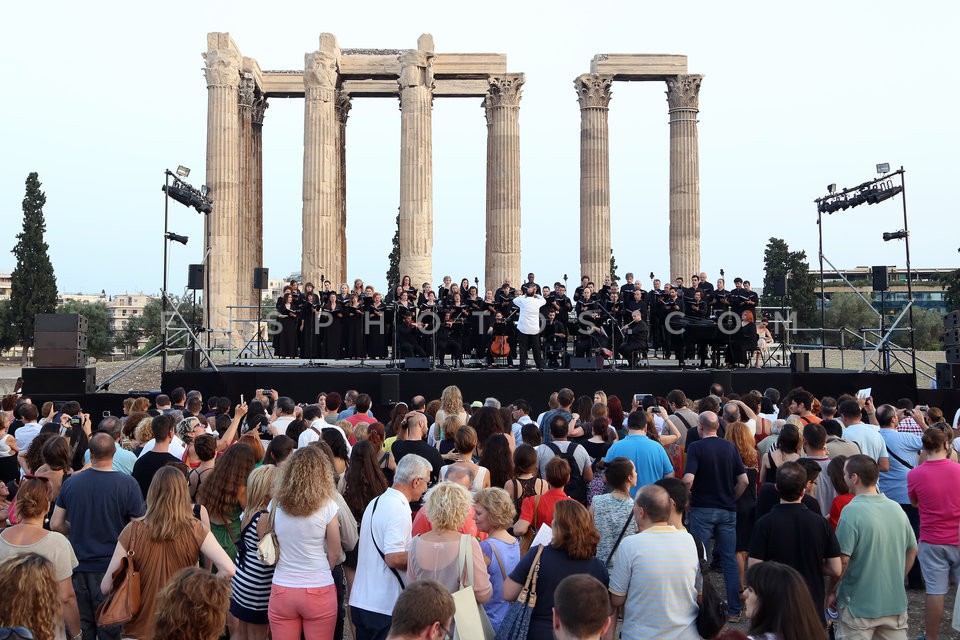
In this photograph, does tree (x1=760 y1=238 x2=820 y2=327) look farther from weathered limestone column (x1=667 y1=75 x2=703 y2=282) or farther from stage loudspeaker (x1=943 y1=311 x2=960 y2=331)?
stage loudspeaker (x1=943 y1=311 x2=960 y2=331)

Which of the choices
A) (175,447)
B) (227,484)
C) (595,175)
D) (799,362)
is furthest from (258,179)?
(227,484)

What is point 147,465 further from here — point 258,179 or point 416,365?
point 258,179

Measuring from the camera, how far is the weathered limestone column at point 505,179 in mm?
30000

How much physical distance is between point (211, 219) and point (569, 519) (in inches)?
1030

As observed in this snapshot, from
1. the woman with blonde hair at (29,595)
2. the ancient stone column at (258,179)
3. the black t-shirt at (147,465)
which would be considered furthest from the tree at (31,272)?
the woman with blonde hair at (29,595)

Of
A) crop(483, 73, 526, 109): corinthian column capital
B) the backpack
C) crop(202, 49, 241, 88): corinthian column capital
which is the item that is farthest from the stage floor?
crop(483, 73, 526, 109): corinthian column capital

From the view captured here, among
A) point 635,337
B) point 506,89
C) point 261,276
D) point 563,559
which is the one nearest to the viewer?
point 563,559

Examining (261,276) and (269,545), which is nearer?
(269,545)

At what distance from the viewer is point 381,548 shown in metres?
5.34

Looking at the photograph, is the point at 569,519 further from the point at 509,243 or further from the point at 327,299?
the point at 509,243

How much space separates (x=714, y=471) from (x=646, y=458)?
64cm

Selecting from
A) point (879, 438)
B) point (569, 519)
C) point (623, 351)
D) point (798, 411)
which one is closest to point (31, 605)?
point (569, 519)

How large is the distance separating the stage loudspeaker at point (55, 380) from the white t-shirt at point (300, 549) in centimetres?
1463

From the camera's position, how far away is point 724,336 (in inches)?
822
